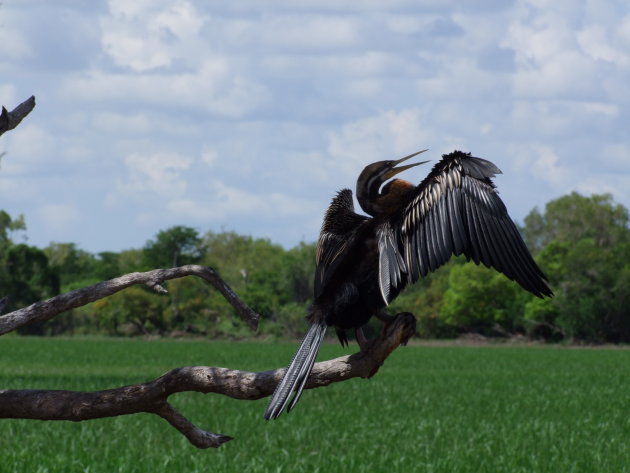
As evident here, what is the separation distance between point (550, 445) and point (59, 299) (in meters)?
13.8

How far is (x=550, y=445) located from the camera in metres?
16.8

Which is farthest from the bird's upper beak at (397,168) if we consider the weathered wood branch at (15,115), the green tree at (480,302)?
the green tree at (480,302)

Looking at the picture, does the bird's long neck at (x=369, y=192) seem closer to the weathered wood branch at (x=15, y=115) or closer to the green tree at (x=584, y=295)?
the weathered wood branch at (x=15, y=115)

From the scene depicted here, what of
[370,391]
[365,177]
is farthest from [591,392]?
[365,177]

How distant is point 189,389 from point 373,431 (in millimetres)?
14444

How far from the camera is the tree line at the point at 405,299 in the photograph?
6512 cm

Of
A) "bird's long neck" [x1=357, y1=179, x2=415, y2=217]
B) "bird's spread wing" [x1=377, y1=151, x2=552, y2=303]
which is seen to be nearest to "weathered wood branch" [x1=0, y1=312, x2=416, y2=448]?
"bird's spread wing" [x1=377, y1=151, x2=552, y2=303]

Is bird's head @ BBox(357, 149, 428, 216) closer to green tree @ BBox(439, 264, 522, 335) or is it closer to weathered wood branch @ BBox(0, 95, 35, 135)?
weathered wood branch @ BBox(0, 95, 35, 135)

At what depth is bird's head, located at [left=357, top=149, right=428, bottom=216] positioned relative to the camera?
15.1ft

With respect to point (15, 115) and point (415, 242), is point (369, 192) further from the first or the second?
point (15, 115)

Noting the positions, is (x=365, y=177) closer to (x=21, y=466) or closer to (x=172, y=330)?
(x=21, y=466)

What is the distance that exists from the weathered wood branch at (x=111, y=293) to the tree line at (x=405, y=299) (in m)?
55.5

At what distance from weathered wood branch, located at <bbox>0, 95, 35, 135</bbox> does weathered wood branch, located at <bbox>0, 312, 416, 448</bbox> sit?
131cm

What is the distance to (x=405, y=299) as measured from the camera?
75250 mm
